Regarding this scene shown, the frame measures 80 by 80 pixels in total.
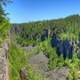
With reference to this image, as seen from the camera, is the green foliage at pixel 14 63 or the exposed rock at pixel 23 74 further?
the exposed rock at pixel 23 74

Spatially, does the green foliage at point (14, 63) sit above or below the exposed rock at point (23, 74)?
above

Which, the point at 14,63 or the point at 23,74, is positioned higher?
the point at 14,63

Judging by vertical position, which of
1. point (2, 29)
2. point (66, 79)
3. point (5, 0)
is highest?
point (5, 0)

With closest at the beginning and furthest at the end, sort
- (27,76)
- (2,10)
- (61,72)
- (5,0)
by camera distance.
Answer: (5,0), (2,10), (27,76), (61,72)

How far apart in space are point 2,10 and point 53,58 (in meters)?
173

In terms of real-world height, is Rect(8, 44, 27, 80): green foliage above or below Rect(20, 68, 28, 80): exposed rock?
above

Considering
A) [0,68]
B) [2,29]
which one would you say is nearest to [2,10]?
[2,29]

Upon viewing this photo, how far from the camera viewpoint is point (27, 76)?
68.2 metres

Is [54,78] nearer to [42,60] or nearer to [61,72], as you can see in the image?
[61,72]

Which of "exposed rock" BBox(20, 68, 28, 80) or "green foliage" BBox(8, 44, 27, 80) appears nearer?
"green foliage" BBox(8, 44, 27, 80)

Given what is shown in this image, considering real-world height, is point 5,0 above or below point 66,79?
above

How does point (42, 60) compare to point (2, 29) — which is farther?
point (42, 60)

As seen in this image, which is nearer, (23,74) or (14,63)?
(14,63)

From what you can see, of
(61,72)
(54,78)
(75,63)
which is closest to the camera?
Result: (54,78)
